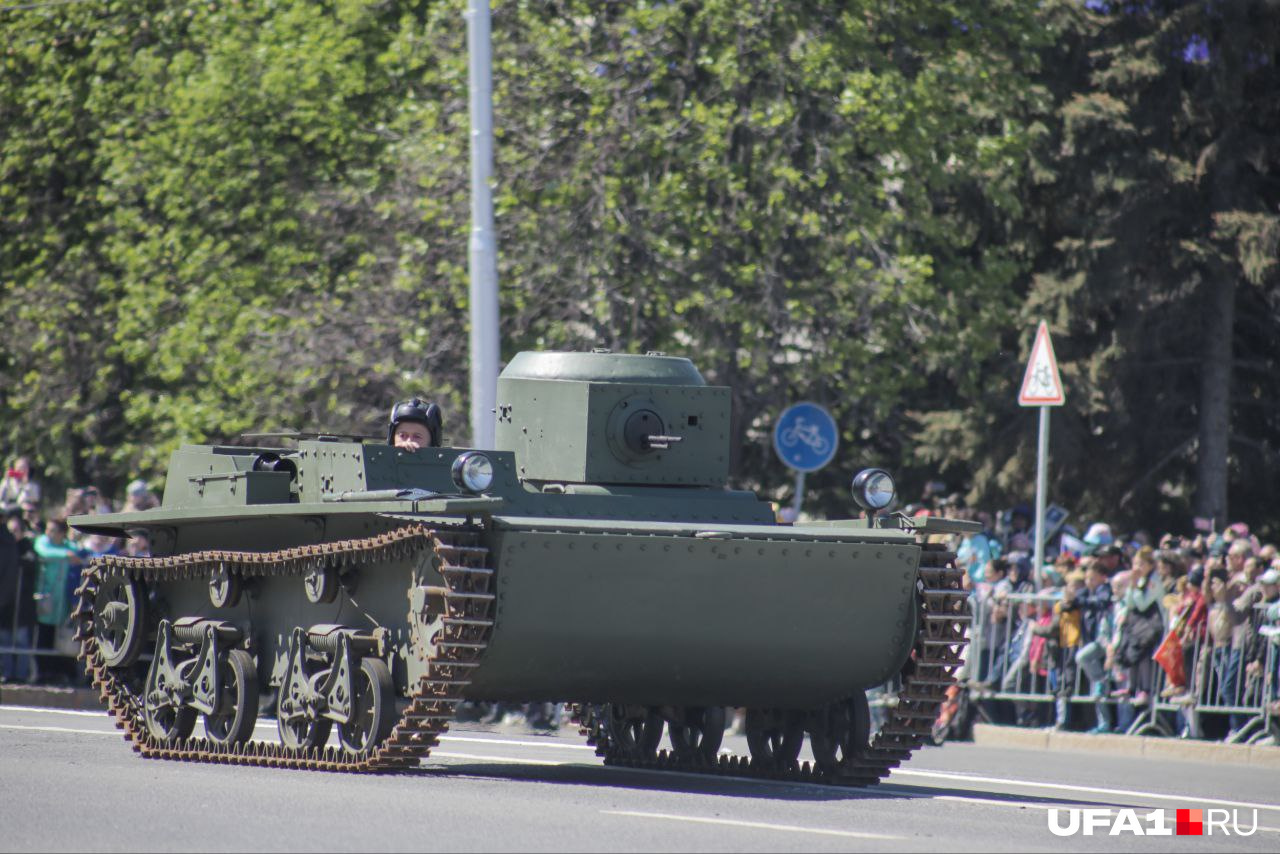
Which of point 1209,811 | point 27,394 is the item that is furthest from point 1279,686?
point 27,394

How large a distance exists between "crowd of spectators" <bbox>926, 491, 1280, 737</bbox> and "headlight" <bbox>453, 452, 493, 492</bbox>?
8334 mm

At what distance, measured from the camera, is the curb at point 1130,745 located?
56.7ft

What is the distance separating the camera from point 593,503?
1289 cm

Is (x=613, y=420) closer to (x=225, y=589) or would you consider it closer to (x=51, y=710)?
(x=225, y=589)

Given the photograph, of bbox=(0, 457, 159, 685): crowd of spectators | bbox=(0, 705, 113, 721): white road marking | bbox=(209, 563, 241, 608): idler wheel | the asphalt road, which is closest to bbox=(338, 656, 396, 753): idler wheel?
the asphalt road

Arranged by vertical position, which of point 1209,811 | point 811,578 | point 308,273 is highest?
point 308,273

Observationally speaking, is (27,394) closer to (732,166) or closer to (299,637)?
(732,166)

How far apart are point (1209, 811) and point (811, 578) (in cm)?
252

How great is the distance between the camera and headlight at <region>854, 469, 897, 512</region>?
508 inches

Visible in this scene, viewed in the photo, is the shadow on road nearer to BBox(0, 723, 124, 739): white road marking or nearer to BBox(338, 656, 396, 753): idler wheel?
BBox(338, 656, 396, 753): idler wheel

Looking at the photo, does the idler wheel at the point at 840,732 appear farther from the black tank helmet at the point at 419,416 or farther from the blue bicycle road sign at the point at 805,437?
the blue bicycle road sign at the point at 805,437

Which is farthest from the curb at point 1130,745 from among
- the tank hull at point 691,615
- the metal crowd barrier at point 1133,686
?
the tank hull at point 691,615

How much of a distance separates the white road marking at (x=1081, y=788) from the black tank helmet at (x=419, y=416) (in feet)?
12.3

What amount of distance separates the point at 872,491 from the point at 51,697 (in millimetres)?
10967
